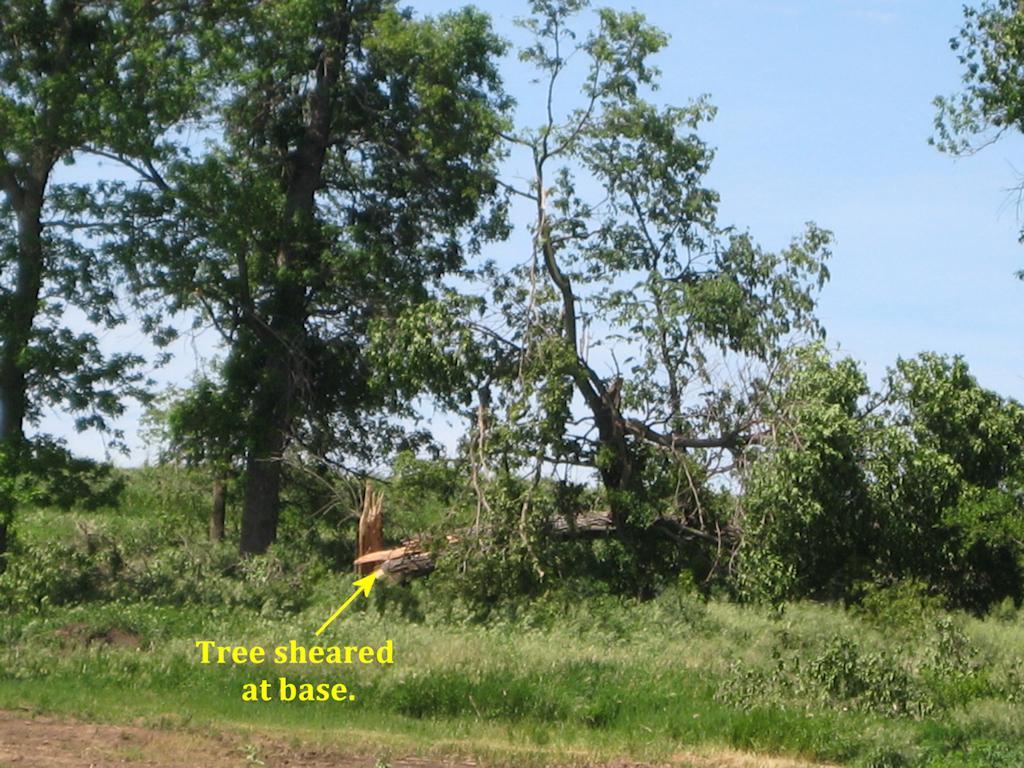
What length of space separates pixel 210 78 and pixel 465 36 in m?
4.48

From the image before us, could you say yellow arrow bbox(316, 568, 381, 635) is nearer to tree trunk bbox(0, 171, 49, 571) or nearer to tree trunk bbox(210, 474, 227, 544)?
tree trunk bbox(0, 171, 49, 571)

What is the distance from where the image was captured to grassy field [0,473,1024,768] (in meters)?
12.4

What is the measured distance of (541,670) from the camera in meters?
14.8

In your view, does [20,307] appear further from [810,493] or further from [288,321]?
[810,493]

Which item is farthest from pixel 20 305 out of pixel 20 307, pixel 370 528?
pixel 370 528

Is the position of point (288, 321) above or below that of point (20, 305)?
above

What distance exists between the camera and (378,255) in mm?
23828

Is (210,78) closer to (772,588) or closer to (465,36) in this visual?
(465,36)

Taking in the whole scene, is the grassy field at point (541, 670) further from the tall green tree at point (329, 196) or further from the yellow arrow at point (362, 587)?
the tall green tree at point (329, 196)

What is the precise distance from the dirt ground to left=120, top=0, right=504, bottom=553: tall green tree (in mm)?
11620

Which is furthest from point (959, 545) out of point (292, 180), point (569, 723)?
point (292, 180)

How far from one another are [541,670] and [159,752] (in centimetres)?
511

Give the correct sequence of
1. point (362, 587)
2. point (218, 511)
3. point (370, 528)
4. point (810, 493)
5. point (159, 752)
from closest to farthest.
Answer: point (159, 752) → point (810, 493) → point (362, 587) → point (370, 528) → point (218, 511)

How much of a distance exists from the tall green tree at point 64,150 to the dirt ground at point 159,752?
386 inches
